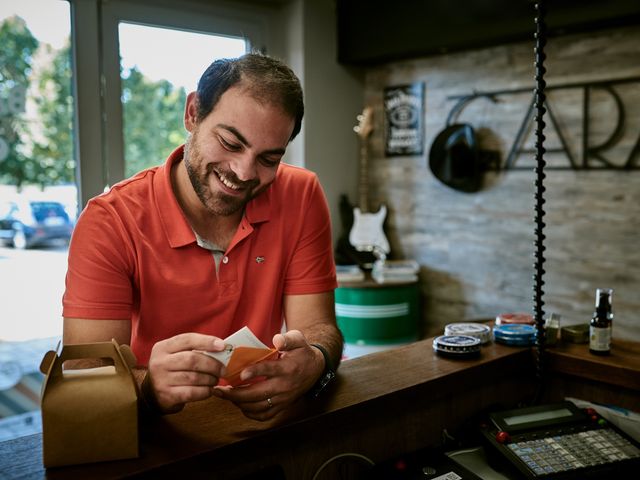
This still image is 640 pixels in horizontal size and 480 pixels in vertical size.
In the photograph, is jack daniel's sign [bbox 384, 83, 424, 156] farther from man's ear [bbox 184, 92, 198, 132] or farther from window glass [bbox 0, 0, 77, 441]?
man's ear [bbox 184, 92, 198, 132]

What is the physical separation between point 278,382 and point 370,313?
2.99m

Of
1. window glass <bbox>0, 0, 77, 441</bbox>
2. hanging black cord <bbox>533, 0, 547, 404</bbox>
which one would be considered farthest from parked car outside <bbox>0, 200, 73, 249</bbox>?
hanging black cord <bbox>533, 0, 547, 404</bbox>

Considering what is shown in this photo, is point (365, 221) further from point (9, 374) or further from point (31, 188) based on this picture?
point (9, 374)

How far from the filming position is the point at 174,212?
56.3 inches

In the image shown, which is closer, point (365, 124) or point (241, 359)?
point (241, 359)

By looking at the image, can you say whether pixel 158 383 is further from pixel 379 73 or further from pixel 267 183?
pixel 379 73

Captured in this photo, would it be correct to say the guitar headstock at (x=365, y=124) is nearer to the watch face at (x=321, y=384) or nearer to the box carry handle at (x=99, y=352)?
the watch face at (x=321, y=384)

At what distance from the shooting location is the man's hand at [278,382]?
1.04 m

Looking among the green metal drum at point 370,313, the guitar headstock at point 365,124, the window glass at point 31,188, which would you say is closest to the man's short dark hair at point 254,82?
the window glass at point 31,188

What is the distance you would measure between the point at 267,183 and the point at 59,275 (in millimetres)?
2591

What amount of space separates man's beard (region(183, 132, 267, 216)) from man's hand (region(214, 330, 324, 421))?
41 cm

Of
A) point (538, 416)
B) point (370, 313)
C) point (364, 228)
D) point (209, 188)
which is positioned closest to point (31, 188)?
point (370, 313)

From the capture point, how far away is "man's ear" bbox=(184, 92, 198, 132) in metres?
1.44

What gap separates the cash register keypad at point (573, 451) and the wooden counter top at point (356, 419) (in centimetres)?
23
